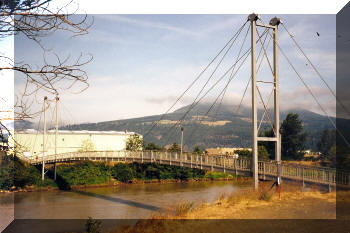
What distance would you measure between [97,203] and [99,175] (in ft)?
43.4

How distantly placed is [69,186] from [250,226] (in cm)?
2988

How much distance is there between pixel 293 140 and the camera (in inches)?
2244

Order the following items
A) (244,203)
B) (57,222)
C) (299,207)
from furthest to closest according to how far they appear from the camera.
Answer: (57,222), (244,203), (299,207)

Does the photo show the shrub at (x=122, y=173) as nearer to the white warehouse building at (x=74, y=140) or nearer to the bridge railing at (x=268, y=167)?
the bridge railing at (x=268, y=167)

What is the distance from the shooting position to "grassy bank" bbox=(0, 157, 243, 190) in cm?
3684

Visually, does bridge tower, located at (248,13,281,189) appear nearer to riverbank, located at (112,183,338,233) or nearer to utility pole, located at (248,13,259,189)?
utility pole, located at (248,13,259,189)

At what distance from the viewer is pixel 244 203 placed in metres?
15.1

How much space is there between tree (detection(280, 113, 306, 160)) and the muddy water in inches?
1273


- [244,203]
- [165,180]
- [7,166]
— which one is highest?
[7,166]

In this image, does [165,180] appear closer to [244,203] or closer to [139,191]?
[139,191]

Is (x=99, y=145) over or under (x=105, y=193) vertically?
over

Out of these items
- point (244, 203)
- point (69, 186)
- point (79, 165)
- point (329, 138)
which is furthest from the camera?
point (329, 138)

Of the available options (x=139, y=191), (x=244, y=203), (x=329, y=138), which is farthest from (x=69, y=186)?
(x=329, y=138)

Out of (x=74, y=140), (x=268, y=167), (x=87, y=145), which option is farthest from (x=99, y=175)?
(x=268, y=167)
